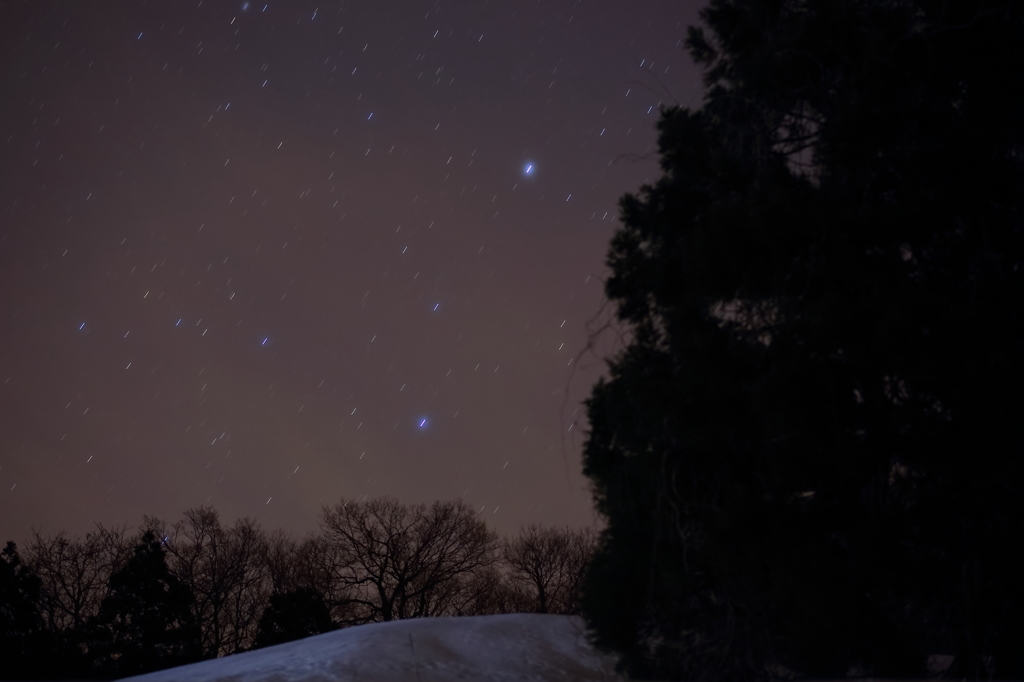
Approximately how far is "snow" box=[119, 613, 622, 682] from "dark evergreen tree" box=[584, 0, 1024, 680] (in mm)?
1798

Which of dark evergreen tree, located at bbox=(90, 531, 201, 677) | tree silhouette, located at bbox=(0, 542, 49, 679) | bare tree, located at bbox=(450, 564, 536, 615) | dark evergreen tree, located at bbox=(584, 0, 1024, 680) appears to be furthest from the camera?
bare tree, located at bbox=(450, 564, 536, 615)

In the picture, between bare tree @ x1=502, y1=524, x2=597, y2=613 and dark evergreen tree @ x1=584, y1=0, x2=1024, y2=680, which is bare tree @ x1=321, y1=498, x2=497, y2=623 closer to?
bare tree @ x1=502, y1=524, x2=597, y2=613

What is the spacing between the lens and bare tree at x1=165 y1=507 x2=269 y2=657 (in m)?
35.4

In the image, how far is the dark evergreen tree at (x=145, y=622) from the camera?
2848 centimetres

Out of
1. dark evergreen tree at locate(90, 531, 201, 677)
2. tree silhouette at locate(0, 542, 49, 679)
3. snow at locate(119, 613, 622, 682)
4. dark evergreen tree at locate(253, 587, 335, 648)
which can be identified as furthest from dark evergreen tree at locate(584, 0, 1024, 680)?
tree silhouette at locate(0, 542, 49, 679)

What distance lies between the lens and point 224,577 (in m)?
36.4

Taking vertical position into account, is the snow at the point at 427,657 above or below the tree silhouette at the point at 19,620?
below

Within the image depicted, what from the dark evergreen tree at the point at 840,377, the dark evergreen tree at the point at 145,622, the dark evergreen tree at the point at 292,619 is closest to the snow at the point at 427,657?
the dark evergreen tree at the point at 840,377

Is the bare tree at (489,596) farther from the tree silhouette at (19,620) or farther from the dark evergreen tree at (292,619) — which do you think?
the tree silhouette at (19,620)

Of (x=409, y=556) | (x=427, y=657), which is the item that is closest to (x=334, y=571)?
(x=409, y=556)

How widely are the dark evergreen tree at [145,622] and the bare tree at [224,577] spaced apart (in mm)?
4542

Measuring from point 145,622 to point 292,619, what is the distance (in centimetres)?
558

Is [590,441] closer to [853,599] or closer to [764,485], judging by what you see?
[764,485]

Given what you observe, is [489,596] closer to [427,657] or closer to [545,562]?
[545,562]
